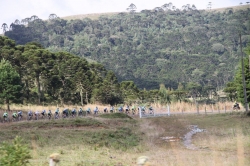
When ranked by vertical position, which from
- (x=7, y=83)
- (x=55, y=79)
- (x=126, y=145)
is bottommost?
(x=55, y=79)

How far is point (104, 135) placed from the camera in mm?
30188

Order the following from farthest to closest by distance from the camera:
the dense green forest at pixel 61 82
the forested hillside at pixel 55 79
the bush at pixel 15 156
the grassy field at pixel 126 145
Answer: the dense green forest at pixel 61 82 < the forested hillside at pixel 55 79 < the grassy field at pixel 126 145 < the bush at pixel 15 156

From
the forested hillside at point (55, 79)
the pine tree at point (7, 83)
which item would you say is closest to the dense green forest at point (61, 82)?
the forested hillside at point (55, 79)

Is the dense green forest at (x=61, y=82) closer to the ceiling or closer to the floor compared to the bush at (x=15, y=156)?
closer to the floor

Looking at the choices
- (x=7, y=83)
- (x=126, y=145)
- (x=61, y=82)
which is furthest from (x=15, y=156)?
(x=61, y=82)

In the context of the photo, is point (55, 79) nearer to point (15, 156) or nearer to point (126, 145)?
point (126, 145)

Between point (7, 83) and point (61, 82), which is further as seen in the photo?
point (61, 82)

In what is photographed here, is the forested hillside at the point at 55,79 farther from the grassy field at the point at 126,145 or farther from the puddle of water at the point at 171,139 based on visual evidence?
the puddle of water at the point at 171,139

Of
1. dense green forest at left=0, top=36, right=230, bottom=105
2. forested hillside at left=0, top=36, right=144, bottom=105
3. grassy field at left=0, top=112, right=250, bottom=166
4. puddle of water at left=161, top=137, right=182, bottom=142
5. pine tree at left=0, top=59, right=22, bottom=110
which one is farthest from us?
dense green forest at left=0, top=36, right=230, bottom=105

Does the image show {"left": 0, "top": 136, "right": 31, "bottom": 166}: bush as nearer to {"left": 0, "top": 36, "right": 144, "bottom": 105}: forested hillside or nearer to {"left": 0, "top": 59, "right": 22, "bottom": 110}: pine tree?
{"left": 0, "top": 59, "right": 22, "bottom": 110}: pine tree

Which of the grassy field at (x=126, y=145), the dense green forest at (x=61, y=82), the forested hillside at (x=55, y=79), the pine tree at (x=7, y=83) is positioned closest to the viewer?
the grassy field at (x=126, y=145)

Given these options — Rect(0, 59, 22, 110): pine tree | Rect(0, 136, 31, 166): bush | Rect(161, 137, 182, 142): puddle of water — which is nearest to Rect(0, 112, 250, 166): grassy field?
Rect(161, 137, 182, 142): puddle of water

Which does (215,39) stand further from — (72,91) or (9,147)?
(9,147)

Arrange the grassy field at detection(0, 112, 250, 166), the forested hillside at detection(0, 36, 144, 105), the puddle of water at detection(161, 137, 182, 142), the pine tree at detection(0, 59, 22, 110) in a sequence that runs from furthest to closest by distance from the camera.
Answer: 1. the forested hillside at detection(0, 36, 144, 105)
2. the pine tree at detection(0, 59, 22, 110)
3. the puddle of water at detection(161, 137, 182, 142)
4. the grassy field at detection(0, 112, 250, 166)
